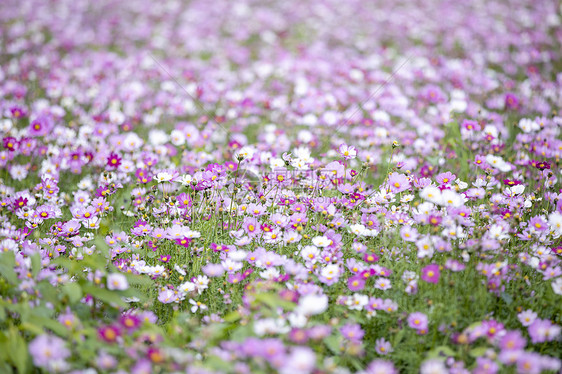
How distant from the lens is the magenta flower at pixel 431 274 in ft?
6.19

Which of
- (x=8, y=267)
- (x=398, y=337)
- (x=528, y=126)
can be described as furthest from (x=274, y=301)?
(x=528, y=126)

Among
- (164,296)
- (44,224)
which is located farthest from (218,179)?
(44,224)

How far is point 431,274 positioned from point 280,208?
2.87 feet

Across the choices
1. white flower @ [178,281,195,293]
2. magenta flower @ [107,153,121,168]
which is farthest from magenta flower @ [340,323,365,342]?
magenta flower @ [107,153,121,168]

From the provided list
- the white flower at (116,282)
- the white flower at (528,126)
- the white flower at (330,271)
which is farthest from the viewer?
the white flower at (528,126)

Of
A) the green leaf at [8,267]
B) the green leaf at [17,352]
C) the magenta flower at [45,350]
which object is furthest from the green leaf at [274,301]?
the green leaf at [8,267]

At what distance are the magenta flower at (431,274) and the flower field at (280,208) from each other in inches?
0.5

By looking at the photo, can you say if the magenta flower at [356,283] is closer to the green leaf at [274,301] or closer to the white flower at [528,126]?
the green leaf at [274,301]

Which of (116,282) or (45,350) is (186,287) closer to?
(116,282)

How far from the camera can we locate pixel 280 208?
2514 millimetres

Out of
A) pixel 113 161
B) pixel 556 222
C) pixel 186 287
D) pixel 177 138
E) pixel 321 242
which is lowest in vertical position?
pixel 186 287

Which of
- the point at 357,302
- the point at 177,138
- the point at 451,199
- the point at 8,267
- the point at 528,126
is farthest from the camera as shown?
the point at 177,138

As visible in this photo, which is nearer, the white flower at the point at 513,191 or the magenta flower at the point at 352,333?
the magenta flower at the point at 352,333

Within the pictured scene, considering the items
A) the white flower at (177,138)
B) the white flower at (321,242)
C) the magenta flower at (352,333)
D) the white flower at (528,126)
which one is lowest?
the magenta flower at (352,333)
